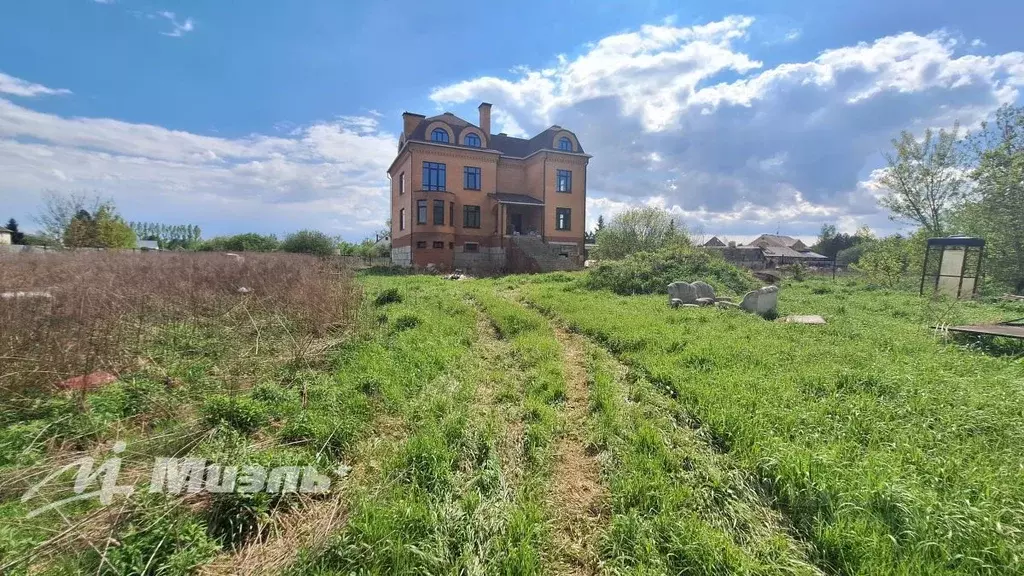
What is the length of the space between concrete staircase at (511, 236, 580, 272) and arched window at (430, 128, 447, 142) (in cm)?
837

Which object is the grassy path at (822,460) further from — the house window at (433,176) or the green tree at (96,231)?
the green tree at (96,231)

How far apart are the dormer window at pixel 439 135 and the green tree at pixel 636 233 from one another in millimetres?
13944

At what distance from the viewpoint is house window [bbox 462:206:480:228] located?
91.2 ft

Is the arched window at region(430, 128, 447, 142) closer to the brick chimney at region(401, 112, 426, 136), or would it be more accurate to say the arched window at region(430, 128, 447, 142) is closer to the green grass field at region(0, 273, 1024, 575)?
the brick chimney at region(401, 112, 426, 136)

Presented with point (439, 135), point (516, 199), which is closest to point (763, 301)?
point (516, 199)

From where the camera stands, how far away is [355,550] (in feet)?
7.64

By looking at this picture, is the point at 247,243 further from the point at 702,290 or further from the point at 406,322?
the point at 702,290

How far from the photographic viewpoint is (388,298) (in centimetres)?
1121

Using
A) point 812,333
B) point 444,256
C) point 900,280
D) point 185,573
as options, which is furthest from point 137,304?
point 900,280

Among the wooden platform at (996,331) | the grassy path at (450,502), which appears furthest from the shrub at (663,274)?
the grassy path at (450,502)

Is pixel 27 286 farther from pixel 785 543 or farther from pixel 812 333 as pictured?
pixel 812 333

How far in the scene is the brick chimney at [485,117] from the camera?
29250 mm

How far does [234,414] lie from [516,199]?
26144 mm

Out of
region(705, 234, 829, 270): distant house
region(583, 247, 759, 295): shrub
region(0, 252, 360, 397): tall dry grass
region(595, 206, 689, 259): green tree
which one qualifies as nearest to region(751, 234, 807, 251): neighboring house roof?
region(705, 234, 829, 270): distant house
